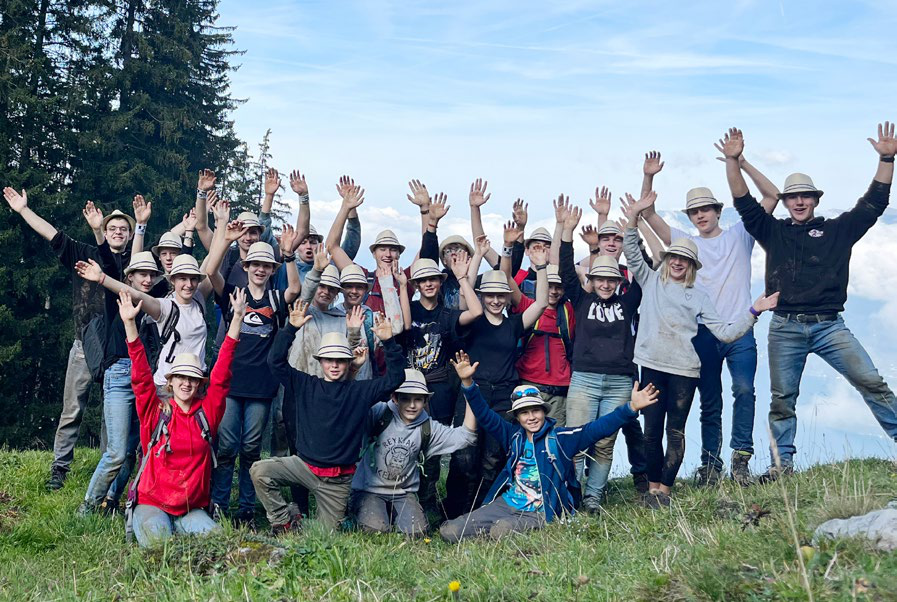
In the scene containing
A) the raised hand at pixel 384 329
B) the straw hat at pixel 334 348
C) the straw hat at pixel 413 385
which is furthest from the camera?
the straw hat at pixel 413 385

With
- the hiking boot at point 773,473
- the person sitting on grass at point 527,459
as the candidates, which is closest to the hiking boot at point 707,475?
the hiking boot at point 773,473

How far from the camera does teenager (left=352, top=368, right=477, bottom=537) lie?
8422 millimetres

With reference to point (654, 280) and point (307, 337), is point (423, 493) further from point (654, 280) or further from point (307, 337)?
point (654, 280)

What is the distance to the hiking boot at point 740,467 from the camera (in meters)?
8.55

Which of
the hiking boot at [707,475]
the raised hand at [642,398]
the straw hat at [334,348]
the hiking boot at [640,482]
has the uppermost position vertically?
the straw hat at [334,348]

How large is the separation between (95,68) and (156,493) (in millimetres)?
23176

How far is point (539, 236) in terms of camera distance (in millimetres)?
10016

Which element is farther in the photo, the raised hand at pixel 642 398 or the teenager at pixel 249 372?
the teenager at pixel 249 372

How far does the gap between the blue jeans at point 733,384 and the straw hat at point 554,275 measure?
1.61 m

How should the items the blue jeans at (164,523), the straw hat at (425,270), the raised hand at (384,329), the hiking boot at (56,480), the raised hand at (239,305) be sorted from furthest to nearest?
the hiking boot at (56,480)
the straw hat at (425,270)
the raised hand at (384,329)
the raised hand at (239,305)
the blue jeans at (164,523)

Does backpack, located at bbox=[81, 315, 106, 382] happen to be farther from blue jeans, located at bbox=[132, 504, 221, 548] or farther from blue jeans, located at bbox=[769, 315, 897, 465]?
blue jeans, located at bbox=[769, 315, 897, 465]

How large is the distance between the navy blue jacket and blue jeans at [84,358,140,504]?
3512 mm

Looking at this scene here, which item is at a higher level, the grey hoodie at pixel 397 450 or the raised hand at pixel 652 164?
the raised hand at pixel 652 164

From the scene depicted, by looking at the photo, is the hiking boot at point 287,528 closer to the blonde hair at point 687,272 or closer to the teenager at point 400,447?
the teenager at point 400,447
